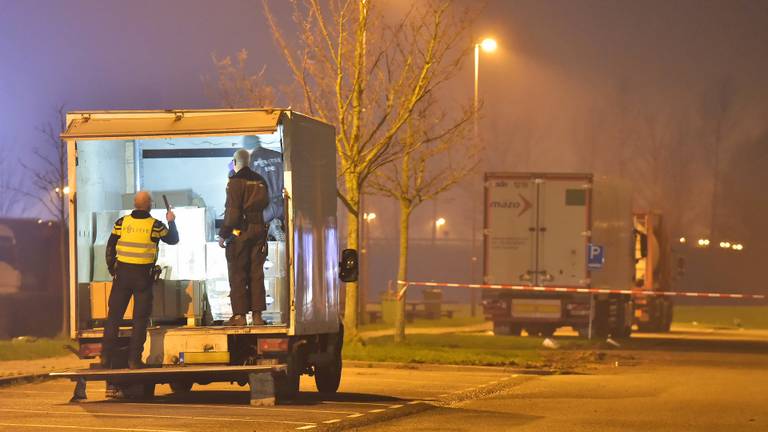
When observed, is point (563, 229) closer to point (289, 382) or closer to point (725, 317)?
point (289, 382)

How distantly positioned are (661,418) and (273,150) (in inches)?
196

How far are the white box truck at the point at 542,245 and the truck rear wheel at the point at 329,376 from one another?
14.5 meters

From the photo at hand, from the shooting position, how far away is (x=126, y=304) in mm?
13352

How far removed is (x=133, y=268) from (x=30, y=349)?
30.2ft

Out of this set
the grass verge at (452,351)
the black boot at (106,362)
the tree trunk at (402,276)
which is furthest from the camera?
the tree trunk at (402,276)

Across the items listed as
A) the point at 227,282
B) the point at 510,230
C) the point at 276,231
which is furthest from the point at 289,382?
the point at 510,230

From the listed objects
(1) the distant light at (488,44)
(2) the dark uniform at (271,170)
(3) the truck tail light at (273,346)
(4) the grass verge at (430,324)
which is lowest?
(4) the grass verge at (430,324)

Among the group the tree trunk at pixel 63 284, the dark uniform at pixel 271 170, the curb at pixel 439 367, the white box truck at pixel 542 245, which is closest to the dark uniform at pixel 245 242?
the dark uniform at pixel 271 170

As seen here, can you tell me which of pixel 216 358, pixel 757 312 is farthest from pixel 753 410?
pixel 757 312

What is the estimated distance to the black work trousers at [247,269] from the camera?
1338 cm

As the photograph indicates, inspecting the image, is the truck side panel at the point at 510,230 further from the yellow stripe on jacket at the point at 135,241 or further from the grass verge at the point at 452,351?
the yellow stripe on jacket at the point at 135,241

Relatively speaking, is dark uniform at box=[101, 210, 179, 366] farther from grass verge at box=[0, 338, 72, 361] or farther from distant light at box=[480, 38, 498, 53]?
distant light at box=[480, 38, 498, 53]

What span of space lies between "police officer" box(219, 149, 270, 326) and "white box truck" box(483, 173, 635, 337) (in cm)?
1606

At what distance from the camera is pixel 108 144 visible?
14.6 metres
